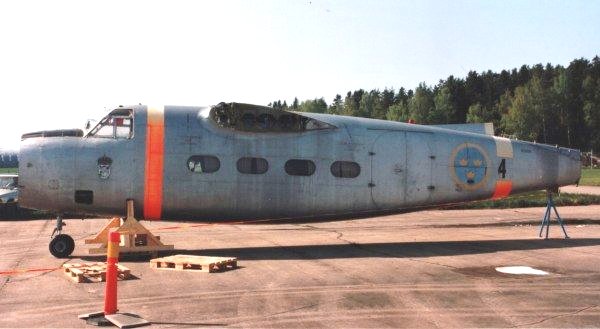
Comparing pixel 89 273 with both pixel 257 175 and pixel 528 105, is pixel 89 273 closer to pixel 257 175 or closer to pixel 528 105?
pixel 257 175

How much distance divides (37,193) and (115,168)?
2.08 metres

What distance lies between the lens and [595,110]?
11912cm

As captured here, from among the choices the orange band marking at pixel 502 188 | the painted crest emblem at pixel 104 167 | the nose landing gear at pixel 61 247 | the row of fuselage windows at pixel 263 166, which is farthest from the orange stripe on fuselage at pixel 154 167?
Answer: the orange band marking at pixel 502 188

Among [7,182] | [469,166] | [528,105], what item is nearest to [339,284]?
[469,166]

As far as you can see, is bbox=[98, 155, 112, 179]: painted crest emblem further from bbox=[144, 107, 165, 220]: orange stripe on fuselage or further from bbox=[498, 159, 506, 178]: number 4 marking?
bbox=[498, 159, 506, 178]: number 4 marking

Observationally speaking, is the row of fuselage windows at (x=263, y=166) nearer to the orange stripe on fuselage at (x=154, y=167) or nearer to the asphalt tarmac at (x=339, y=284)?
the orange stripe on fuselage at (x=154, y=167)

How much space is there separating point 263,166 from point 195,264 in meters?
3.90

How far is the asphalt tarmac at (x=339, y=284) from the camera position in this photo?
8.82 metres

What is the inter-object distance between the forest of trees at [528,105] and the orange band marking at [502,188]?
93.1 m

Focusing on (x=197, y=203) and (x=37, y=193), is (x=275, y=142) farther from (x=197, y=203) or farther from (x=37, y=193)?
(x=37, y=193)

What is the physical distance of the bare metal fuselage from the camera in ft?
49.0

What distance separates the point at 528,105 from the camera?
363 ft

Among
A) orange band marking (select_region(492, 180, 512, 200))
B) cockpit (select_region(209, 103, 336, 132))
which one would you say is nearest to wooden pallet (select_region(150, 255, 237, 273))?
cockpit (select_region(209, 103, 336, 132))

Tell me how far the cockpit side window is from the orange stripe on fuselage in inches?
20.1
